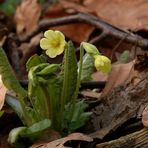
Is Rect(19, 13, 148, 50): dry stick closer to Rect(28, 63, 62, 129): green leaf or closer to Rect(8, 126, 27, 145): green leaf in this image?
Rect(28, 63, 62, 129): green leaf

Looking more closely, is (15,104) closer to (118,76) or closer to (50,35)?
(50,35)

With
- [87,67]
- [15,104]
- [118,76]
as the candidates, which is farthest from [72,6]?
[15,104]

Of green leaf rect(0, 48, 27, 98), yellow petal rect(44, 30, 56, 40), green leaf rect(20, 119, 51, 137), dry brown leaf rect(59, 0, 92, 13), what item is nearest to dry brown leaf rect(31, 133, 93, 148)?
green leaf rect(20, 119, 51, 137)

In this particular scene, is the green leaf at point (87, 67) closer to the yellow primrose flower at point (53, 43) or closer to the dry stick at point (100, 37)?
the yellow primrose flower at point (53, 43)

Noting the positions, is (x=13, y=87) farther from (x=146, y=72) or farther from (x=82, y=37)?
(x=82, y=37)

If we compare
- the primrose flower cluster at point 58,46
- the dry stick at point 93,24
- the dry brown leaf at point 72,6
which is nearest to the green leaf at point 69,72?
the primrose flower cluster at point 58,46

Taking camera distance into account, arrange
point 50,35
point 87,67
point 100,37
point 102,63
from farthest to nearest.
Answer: point 100,37, point 87,67, point 50,35, point 102,63

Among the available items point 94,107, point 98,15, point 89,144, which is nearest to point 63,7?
point 98,15
